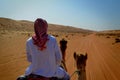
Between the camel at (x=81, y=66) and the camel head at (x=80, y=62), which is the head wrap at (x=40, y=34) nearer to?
the camel at (x=81, y=66)

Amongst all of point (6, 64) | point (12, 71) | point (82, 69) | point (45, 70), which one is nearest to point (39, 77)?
point (45, 70)

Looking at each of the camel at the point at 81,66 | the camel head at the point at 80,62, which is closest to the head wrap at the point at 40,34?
the camel at the point at 81,66

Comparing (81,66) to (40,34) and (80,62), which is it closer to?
(80,62)

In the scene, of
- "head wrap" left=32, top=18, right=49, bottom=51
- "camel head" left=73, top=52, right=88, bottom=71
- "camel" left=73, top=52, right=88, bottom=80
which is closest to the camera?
"head wrap" left=32, top=18, right=49, bottom=51

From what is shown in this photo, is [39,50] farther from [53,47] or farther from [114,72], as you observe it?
[114,72]

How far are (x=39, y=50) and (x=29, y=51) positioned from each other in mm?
389

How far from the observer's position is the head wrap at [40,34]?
459 centimetres

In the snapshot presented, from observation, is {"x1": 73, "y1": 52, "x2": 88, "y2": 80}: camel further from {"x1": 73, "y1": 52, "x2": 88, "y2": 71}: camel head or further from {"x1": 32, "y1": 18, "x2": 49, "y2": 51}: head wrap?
{"x1": 32, "y1": 18, "x2": 49, "y2": 51}: head wrap

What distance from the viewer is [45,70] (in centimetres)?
480

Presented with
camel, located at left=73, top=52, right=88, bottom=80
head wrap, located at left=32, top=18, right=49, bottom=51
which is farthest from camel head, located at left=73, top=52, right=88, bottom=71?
head wrap, located at left=32, top=18, right=49, bottom=51

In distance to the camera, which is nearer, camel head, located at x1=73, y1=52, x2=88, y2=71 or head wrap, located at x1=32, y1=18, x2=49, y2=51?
head wrap, located at x1=32, y1=18, x2=49, y2=51

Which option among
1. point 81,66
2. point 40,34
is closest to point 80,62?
point 81,66

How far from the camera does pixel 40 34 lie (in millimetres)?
4594

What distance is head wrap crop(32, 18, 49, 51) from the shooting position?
459 cm
